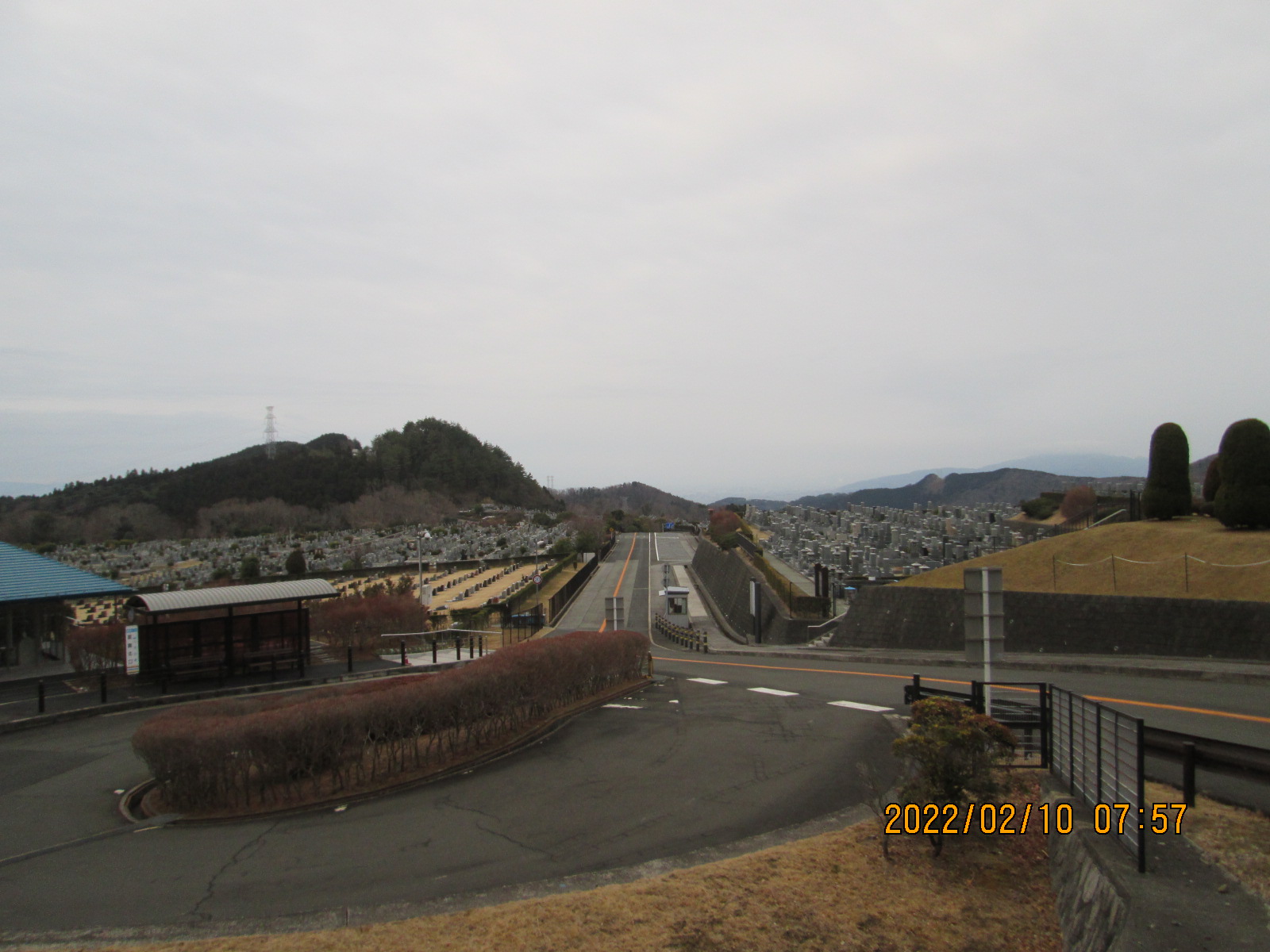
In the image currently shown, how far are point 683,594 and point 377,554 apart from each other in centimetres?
3027

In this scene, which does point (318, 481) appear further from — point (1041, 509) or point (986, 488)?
point (986, 488)

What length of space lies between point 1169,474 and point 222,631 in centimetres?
2868

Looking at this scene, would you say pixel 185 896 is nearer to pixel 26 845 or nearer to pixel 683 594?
pixel 26 845

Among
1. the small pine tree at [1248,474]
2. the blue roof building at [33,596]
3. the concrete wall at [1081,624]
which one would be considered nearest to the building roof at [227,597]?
the blue roof building at [33,596]

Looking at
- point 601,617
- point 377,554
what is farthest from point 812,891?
point 377,554

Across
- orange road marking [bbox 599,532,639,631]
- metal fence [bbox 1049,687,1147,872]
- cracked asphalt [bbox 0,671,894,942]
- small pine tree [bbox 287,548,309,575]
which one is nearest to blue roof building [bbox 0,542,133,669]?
Result: cracked asphalt [bbox 0,671,894,942]

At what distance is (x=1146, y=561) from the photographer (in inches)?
819

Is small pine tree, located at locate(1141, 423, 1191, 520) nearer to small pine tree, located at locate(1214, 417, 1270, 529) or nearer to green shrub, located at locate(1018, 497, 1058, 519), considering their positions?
small pine tree, located at locate(1214, 417, 1270, 529)

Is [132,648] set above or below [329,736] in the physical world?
below

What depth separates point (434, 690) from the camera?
1059 centimetres

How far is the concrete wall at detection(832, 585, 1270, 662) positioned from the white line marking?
7601mm

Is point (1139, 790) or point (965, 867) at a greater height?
point (1139, 790)

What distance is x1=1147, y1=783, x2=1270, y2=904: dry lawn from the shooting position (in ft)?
16.6

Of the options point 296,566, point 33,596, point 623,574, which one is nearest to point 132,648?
point 33,596
